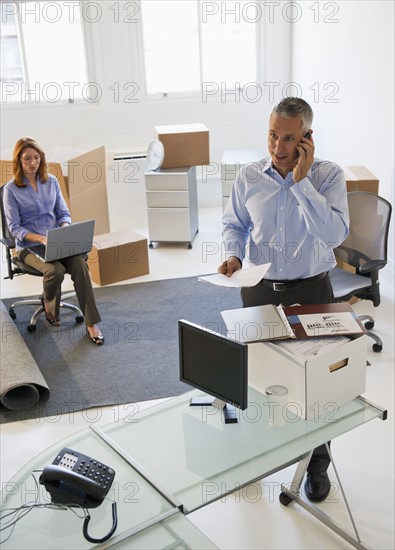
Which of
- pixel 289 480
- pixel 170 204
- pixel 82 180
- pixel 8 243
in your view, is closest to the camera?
pixel 289 480

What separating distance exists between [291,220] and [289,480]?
130 centimetres

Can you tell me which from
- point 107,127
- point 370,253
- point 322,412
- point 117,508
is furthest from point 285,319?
point 107,127

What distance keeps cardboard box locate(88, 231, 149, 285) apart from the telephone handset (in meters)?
3.61

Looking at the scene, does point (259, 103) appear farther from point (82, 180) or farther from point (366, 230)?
point (366, 230)

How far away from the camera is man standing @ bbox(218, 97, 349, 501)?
2750 millimetres

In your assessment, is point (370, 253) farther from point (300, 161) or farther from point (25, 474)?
point (25, 474)

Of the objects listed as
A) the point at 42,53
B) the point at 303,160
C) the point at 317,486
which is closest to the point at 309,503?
the point at 317,486

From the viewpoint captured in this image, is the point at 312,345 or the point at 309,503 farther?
the point at 309,503

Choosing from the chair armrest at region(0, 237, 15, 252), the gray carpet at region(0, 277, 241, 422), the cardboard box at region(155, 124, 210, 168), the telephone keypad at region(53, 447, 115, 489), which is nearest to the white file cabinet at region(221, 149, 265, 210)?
the cardboard box at region(155, 124, 210, 168)

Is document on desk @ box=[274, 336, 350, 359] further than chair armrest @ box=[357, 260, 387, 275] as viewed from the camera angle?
No

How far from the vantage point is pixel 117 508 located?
7.44 feet

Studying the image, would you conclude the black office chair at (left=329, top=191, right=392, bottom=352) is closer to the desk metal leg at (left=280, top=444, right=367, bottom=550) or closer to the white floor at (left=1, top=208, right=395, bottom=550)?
the white floor at (left=1, top=208, right=395, bottom=550)

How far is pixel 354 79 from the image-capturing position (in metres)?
6.07

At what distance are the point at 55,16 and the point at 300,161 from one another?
5.55 metres
